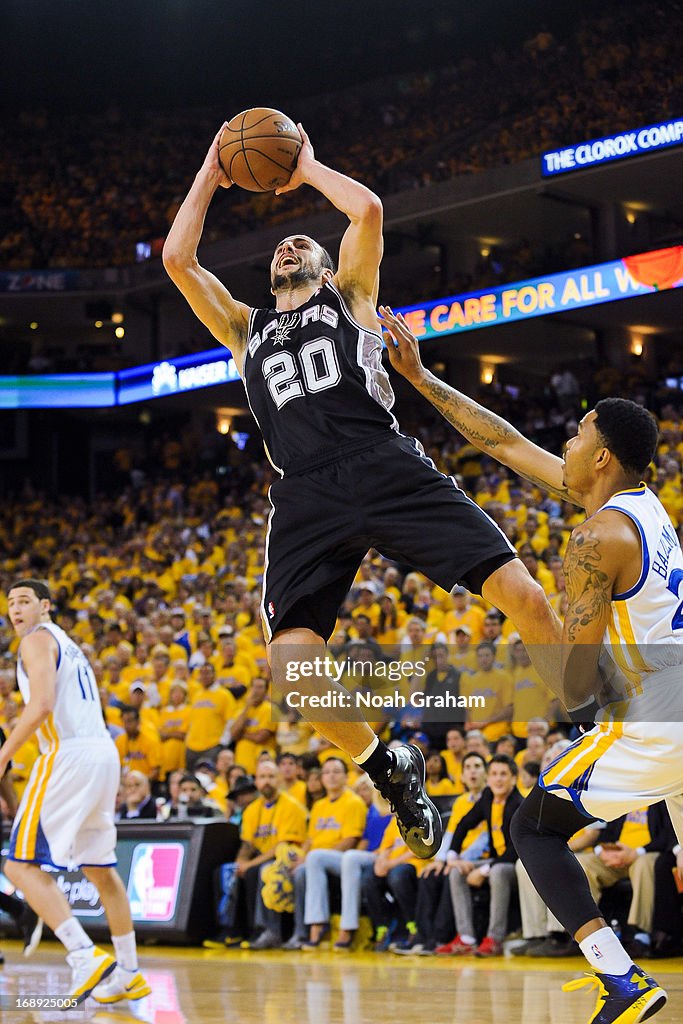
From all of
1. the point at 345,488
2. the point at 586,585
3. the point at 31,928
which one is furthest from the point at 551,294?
the point at 586,585

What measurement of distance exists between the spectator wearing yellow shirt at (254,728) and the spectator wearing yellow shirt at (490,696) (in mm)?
2075

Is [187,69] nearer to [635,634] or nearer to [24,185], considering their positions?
[24,185]

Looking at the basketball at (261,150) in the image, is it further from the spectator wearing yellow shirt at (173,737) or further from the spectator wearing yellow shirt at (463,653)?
the spectator wearing yellow shirt at (173,737)

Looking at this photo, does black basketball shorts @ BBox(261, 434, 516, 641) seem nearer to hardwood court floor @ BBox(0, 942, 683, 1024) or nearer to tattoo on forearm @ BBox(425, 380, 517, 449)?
tattoo on forearm @ BBox(425, 380, 517, 449)

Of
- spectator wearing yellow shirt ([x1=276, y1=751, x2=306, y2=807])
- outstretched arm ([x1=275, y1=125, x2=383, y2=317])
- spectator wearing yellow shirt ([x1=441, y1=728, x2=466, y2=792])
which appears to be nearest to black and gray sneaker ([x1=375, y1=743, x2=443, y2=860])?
outstretched arm ([x1=275, y1=125, x2=383, y2=317])

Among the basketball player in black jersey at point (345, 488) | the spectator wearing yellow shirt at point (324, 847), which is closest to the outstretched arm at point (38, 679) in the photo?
the basketball player in black jersey at point (345, 488)

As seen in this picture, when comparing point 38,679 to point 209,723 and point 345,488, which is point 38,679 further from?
point 209,723

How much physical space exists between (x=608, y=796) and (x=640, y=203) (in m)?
18.5

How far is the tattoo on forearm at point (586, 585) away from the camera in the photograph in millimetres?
3729

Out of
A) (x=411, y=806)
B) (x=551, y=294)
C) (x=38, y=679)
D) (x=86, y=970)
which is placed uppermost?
(x=551, y=294)

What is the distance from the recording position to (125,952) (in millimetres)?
6996

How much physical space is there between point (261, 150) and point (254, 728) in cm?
738

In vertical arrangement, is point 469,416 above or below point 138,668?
above

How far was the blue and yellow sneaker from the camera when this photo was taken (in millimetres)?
3635
